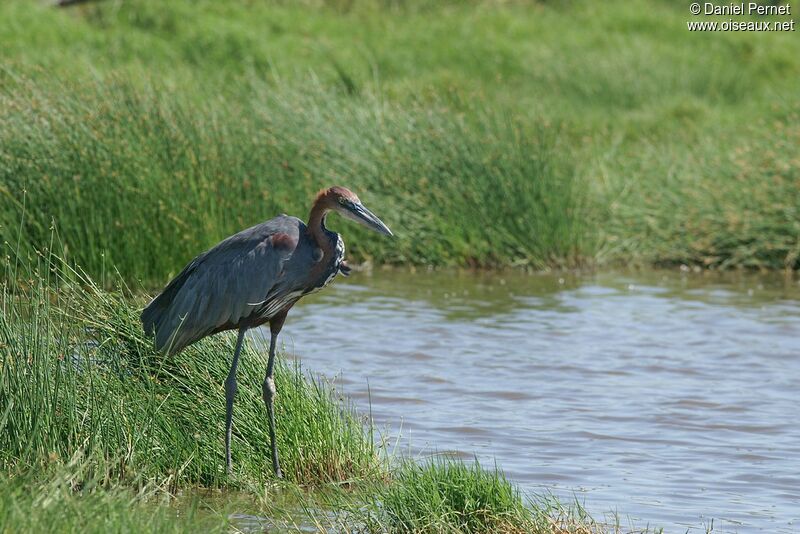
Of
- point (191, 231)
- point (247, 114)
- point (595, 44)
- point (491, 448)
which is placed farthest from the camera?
point (595, 44)

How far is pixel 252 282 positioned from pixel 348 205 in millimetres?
535

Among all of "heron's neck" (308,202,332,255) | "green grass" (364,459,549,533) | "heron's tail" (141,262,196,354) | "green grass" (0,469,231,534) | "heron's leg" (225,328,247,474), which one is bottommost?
"green grass" (364,459,549,533)

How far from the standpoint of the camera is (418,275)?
37.2 ft

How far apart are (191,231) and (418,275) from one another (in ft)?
9.28

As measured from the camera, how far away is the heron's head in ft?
18.7

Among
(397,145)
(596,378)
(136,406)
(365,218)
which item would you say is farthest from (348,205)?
(397,145)

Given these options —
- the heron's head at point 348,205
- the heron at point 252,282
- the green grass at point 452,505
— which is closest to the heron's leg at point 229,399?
the heron at point 252,282

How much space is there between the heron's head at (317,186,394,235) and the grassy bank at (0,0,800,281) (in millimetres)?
1262

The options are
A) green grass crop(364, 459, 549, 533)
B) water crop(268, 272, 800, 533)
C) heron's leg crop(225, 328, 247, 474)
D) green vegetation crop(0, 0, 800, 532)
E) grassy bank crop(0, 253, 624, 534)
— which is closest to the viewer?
grassy bank crop(0, 253, 624, 534)

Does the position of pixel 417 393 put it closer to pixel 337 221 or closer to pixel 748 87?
pixel 337 221

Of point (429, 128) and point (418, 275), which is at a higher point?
point (429, 128)

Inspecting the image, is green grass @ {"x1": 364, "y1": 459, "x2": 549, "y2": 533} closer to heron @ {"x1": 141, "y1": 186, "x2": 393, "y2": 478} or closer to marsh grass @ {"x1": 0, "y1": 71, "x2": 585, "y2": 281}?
heron @ {"x1": 141, "y1": 186, "x2": 393, "y2": 478}

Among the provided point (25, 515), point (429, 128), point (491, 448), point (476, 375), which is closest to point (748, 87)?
point (429, 128)

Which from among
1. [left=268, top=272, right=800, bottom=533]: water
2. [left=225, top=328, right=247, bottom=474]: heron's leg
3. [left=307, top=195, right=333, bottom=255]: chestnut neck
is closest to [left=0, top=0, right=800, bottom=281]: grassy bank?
[left=268, top=272, right=800, bottom=533]: water
